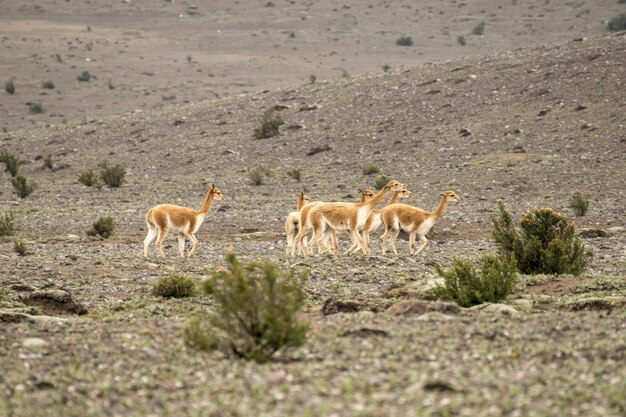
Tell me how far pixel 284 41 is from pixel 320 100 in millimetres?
31278

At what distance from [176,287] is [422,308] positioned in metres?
4.13

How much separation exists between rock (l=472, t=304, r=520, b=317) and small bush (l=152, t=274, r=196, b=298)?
443cm

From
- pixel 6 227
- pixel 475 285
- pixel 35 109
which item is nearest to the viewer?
pixel 475 285

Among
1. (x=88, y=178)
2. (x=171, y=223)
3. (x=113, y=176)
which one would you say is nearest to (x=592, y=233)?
(x=171, y=223)

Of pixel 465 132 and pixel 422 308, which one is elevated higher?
pixel 465 132

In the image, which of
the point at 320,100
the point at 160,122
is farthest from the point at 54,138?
the point at 320,100

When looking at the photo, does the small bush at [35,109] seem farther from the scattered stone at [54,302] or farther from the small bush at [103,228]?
the scattered stone at [54,302]

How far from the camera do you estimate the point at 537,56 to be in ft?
155

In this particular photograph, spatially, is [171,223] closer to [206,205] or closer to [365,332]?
[206,205]

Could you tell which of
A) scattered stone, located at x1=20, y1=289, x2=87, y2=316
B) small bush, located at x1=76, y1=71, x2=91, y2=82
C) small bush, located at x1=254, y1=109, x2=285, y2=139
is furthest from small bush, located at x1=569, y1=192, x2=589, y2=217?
small bush, located at x1=76, y1=71, x2=91, y2=82

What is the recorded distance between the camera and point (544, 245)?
17812mm

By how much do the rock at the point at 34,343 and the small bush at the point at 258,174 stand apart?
2496 centimetres

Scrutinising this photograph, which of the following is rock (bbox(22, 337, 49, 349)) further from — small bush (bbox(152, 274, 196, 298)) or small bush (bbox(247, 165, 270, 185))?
small bush (bbox(247, 165, 270, 185))

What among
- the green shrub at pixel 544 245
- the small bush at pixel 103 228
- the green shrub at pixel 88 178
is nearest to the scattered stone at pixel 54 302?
the green shrub at pixel 544 245
